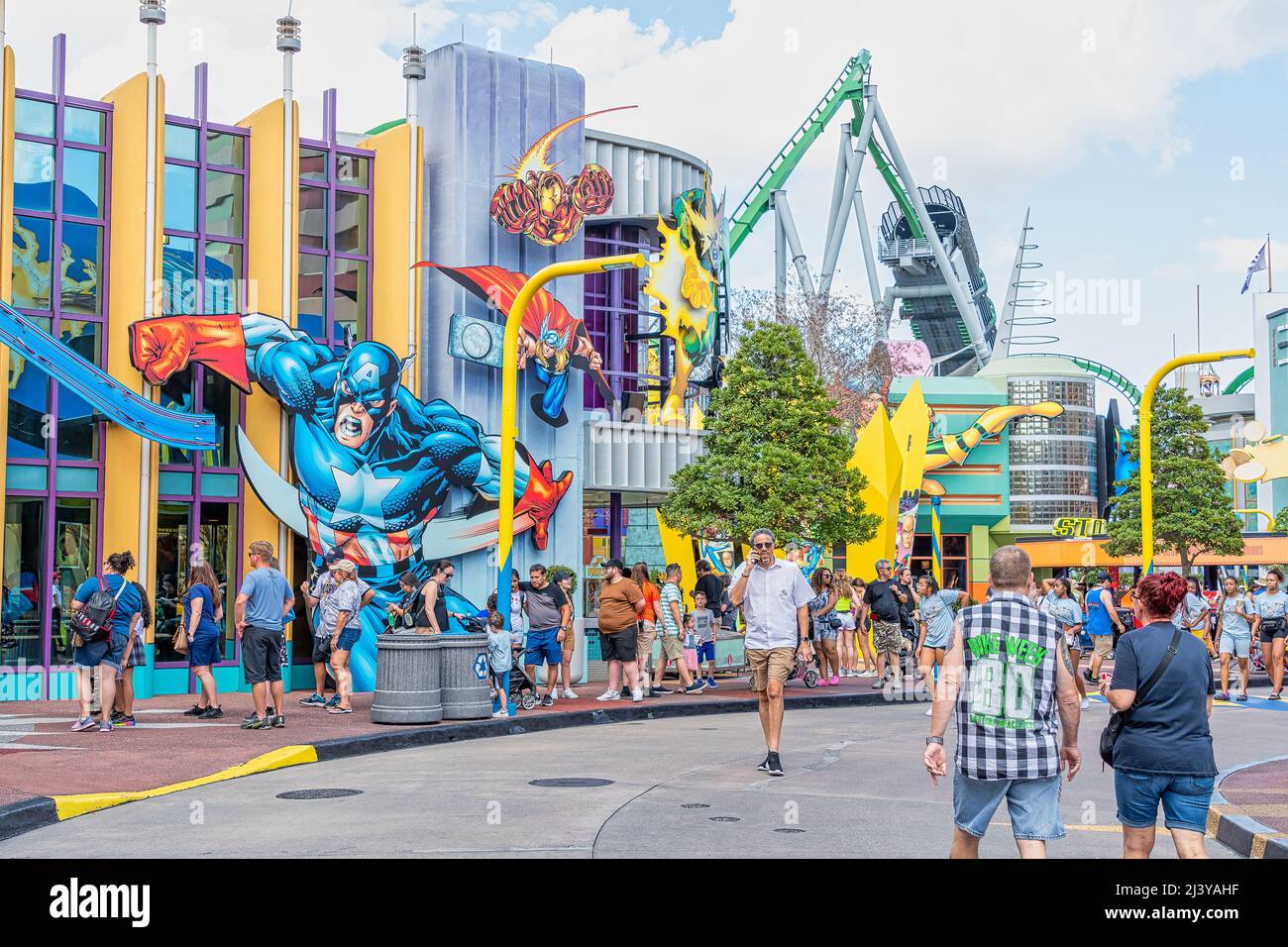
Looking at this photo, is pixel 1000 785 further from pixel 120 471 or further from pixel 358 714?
pixel 120 471

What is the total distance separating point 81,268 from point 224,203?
250 cm

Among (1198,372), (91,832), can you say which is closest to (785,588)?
(91,832)

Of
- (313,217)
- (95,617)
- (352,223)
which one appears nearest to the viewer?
(95,617)

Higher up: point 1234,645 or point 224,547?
point 224,547

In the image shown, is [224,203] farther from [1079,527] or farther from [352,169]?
[1079,527]

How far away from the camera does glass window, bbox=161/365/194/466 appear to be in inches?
805

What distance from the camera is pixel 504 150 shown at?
23703 mm

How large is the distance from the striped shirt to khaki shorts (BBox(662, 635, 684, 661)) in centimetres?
1318

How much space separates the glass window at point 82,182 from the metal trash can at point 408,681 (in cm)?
883

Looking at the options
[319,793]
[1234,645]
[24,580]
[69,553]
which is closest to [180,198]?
[69,553]

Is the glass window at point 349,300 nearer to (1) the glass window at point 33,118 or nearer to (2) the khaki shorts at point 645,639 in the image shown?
(1) the glass window at point 33,118

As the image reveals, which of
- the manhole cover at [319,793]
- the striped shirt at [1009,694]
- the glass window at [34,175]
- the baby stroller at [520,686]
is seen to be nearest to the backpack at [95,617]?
the manhole cover at [319,793]

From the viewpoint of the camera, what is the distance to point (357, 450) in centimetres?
2133
